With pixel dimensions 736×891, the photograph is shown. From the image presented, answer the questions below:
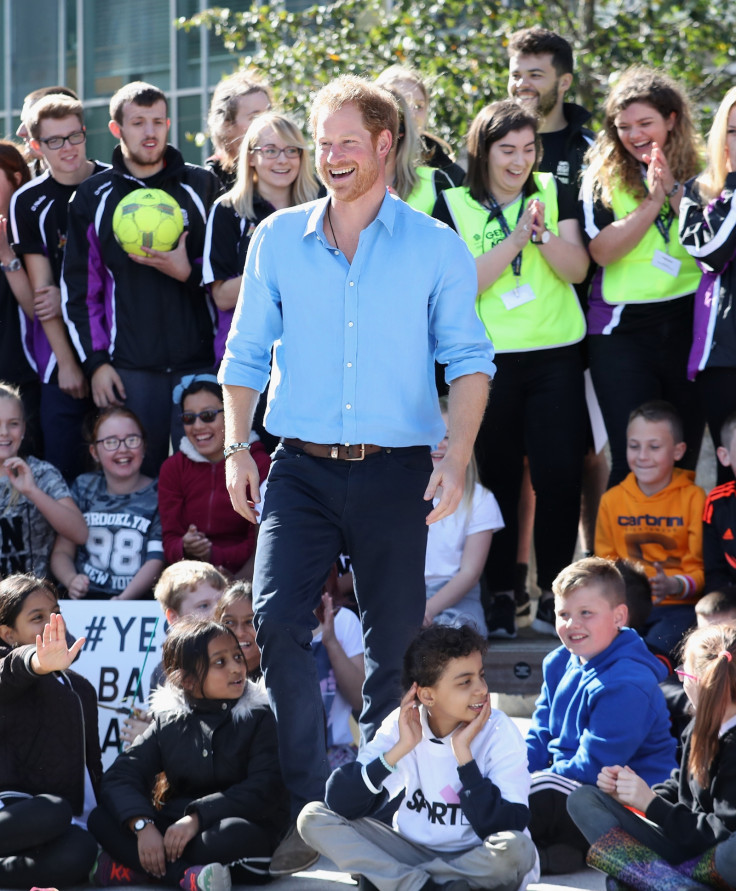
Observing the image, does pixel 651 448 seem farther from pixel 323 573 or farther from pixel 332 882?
pixel 332 882

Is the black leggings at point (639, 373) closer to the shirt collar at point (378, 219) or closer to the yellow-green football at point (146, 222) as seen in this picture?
the yellow-green football at point (146, 222)

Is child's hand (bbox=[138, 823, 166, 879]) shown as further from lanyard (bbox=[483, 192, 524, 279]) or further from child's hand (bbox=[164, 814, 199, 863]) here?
lanyard (bbox=[483, 192, 524, 279])

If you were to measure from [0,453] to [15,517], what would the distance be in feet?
1.07

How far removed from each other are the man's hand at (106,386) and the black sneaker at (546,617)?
2.40m

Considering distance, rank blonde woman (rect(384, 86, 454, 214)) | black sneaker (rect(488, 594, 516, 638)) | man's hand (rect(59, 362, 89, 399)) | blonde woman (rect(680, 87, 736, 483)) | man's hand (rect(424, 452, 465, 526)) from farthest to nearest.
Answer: man's hand (rect(59, 362, 89, 399)) → black sneaker (rect(488, 594, 516, 638)) → blonde woman (rect(384, 86, 454, 214)) → blonde woman (rect(680, 87, 736, 483)) → man's hand (rect(424, 452, 465, 526))

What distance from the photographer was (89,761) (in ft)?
17.2

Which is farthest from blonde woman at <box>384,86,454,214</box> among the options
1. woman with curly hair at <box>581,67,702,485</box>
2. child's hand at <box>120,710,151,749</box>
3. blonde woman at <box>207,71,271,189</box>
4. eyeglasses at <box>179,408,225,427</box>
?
child's hand at <box>120,710,151,749</box>

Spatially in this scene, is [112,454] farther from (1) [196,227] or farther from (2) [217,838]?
(2) [217,838]

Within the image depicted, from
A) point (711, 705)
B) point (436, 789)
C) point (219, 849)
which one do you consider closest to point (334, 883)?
point (219, 849)

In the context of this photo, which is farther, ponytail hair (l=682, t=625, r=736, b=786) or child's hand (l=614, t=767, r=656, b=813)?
child's hand (l=614, t=767, r=656, b=813)

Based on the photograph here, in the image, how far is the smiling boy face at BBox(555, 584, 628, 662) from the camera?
499cm

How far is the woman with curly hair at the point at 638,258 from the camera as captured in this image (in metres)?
6.35

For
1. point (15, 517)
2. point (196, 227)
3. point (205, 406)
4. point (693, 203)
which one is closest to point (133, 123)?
point (196, 227)

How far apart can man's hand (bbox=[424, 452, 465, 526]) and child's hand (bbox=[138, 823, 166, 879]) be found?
1.52 metres
